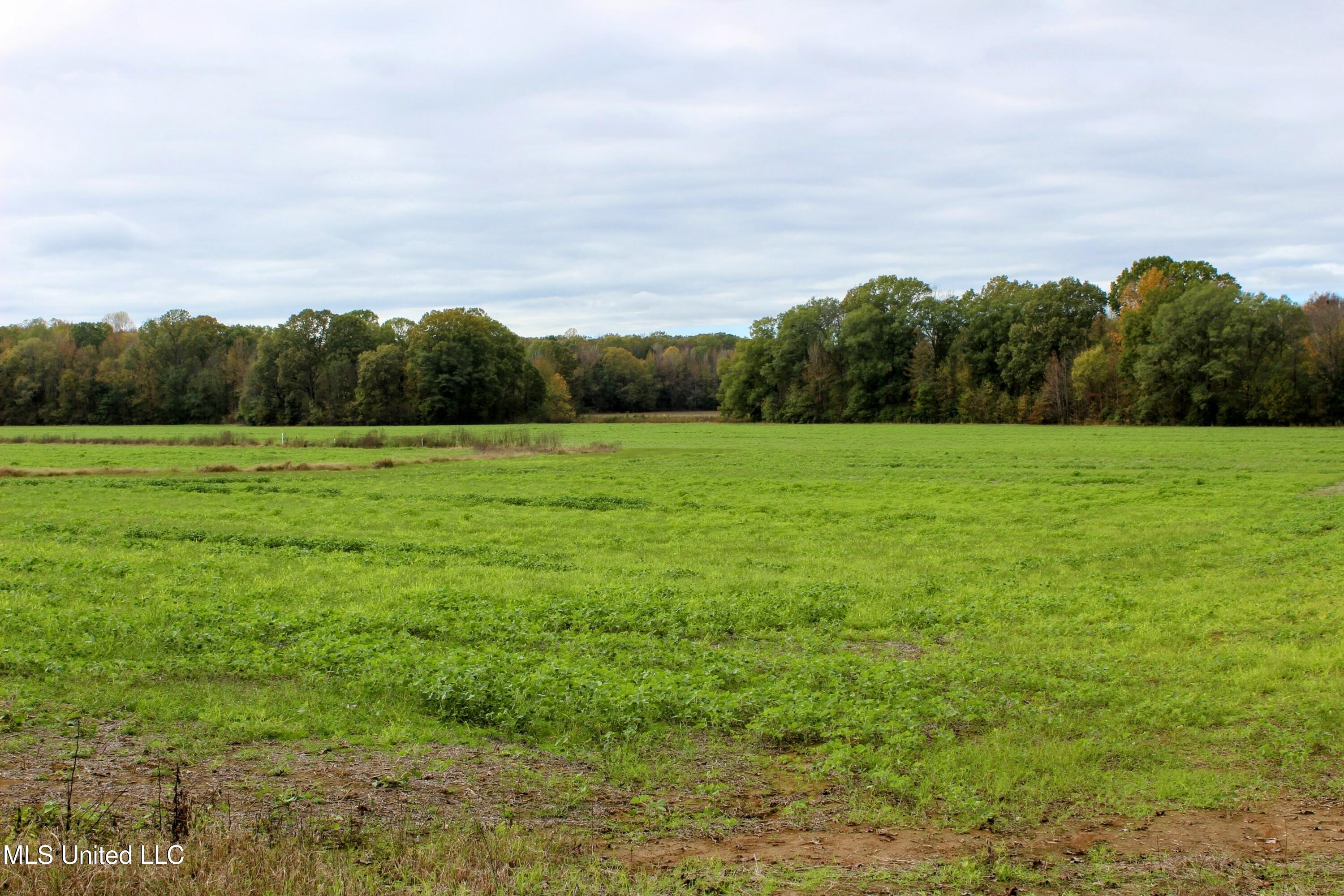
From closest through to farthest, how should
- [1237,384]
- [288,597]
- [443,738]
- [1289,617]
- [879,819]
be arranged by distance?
1. [879,819]
2. [443,738]
3. [1289,617]
4. [288,597]
5. [1237,384]

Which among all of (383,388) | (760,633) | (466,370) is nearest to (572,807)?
(760,633)

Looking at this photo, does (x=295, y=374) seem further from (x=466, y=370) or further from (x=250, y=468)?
(x=250, y=468)

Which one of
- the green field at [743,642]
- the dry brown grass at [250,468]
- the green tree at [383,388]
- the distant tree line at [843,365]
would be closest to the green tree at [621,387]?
the distant tree line at [843,365]

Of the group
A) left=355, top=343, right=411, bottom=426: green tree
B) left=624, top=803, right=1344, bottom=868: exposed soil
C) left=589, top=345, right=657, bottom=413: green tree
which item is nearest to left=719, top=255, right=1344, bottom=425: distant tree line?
left=589, top=345, right=657, bottom=413: green tree

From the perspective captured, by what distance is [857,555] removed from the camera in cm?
1912

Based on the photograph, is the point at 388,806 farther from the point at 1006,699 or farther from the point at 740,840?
the point at 1006,699

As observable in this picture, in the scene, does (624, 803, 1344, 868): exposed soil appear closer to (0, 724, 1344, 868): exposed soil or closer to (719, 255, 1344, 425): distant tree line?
(0, 724, 1344, 868): exposed soil

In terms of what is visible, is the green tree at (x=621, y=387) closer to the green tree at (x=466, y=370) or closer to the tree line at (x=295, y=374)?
the tree line at (x=295, y=374)

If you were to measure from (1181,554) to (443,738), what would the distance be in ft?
52.3

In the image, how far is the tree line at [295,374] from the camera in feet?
371

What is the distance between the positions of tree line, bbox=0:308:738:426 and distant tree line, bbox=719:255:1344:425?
17.1 metres

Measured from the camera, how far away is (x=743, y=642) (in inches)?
484

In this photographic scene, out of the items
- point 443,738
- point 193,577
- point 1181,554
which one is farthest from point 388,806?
point 1181,554

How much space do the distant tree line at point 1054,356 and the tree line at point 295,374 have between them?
1705 centimetres
